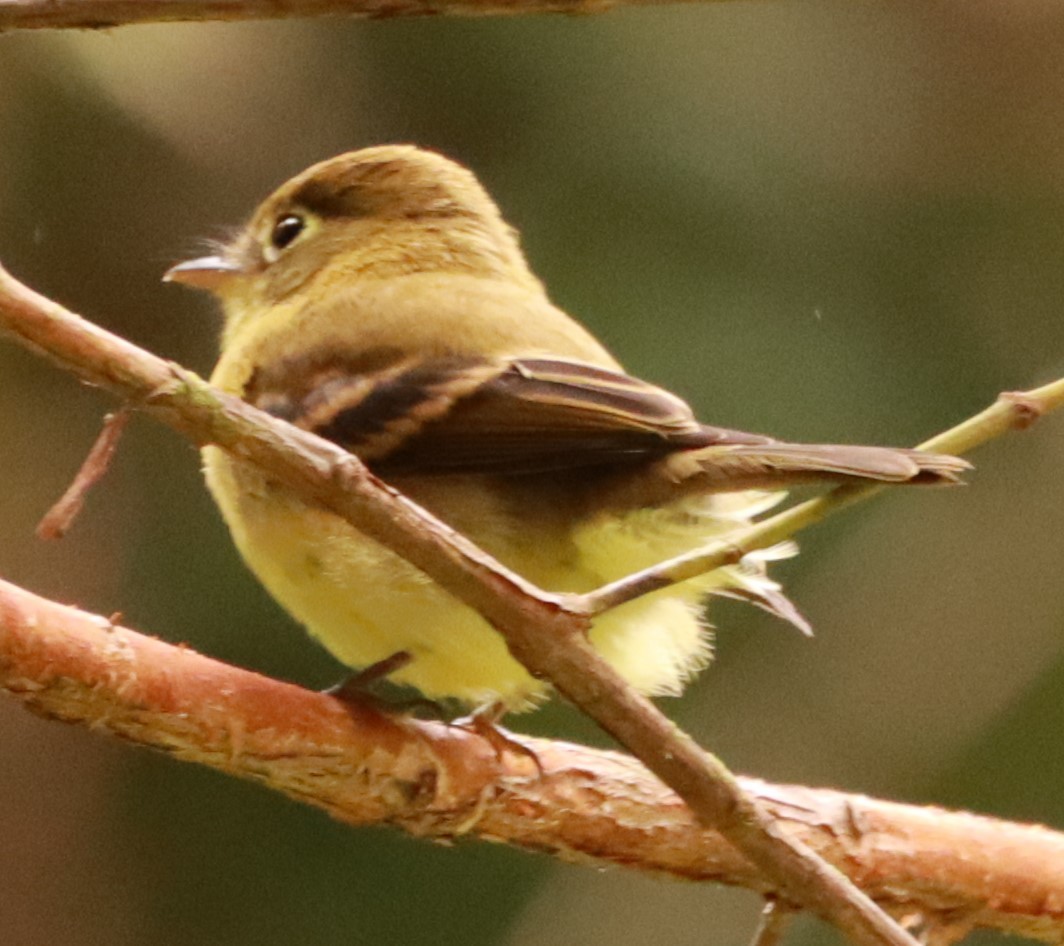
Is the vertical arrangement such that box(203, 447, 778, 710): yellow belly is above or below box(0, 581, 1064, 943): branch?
above

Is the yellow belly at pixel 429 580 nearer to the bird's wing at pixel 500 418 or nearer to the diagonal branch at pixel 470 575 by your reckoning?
the bird's wing at pixel 500 418

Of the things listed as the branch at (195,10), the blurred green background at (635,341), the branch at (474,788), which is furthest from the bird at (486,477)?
the blurred green background at (635,341)

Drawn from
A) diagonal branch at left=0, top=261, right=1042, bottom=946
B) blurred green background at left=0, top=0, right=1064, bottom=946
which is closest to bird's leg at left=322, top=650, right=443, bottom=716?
diagonal branch at left=0, top=261, right=1042, bottom=946

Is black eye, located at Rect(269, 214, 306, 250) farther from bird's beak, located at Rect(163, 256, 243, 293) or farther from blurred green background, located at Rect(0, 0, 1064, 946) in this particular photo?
blurred green background, located at Rect(0, 0, 1064, 946)

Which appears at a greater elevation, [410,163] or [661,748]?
[410,163]

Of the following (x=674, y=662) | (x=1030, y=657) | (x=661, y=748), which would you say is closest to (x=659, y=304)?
(x=1030, y=657)

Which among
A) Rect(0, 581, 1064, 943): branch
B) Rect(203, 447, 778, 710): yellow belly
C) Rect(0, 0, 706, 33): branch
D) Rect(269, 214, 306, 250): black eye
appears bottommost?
Rect(0, 581, 1064, 943): branch

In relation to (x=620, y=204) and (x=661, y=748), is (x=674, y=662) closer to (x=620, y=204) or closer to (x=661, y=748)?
(x=661, y=748)

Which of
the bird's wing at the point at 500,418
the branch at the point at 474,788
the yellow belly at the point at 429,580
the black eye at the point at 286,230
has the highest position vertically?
the black eye at the point at 286,230
